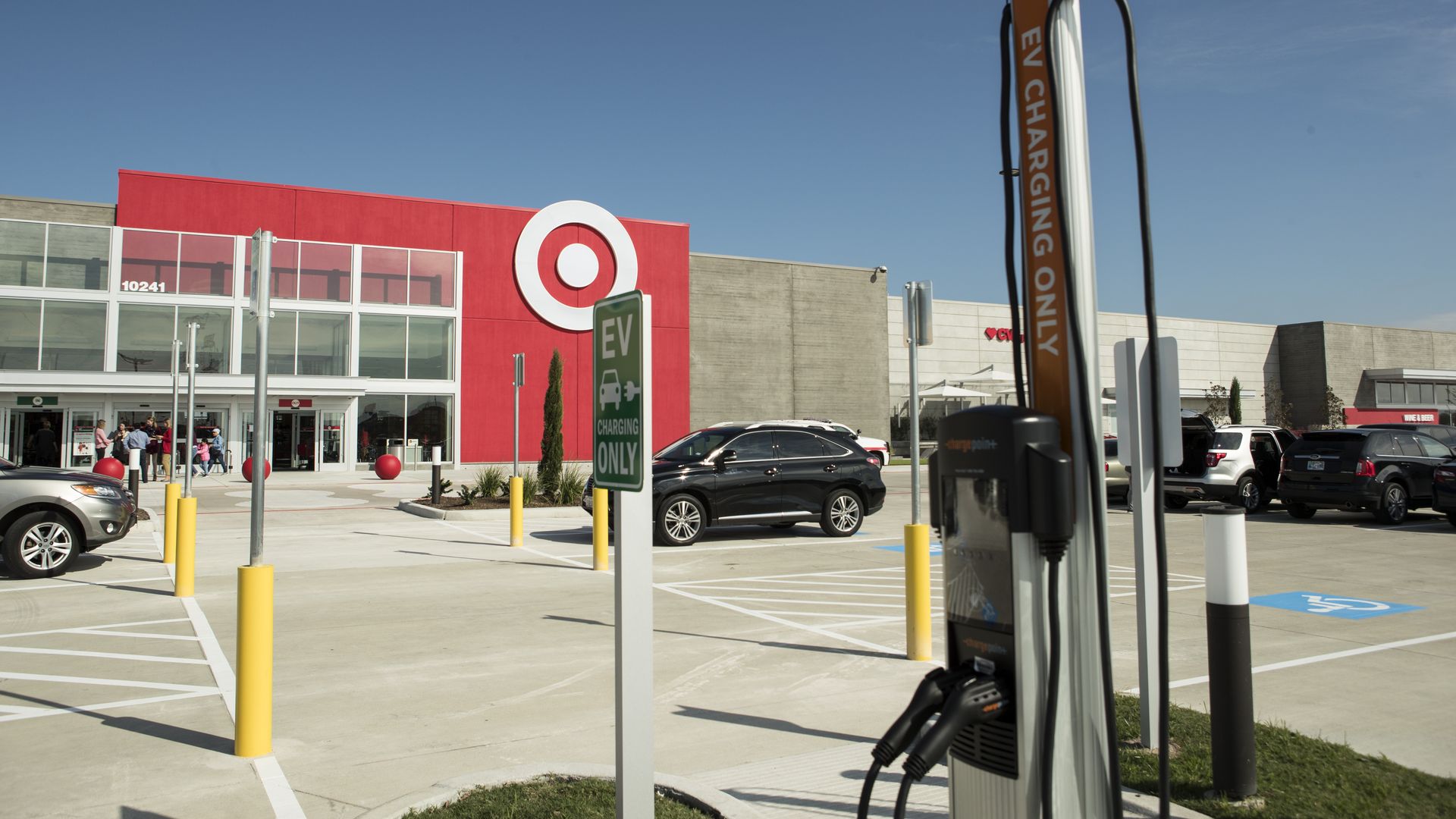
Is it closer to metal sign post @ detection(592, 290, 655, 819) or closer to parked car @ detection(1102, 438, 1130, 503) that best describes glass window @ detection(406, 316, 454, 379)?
parked car @ detection(1102, 438, 1130, 503)

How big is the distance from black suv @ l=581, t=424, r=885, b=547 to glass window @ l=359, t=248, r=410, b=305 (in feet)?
77.7

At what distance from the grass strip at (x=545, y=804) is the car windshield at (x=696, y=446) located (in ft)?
34.4

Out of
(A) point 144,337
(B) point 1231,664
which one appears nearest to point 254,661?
(B) point 1231,664

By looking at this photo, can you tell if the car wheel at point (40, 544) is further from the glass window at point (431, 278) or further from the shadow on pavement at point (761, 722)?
the glass window at point (431, 278)

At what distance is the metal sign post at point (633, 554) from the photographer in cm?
323

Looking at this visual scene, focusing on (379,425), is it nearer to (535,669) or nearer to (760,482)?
(760,482)

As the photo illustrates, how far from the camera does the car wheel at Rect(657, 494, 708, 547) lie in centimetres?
1406

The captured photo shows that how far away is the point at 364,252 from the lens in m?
35.7

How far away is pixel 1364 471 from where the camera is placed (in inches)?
642

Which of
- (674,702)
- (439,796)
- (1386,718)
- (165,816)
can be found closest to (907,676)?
(674,702)

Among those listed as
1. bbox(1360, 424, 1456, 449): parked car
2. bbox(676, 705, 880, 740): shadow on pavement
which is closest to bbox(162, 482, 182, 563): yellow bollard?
bbox(676, 705, 880, 740): shadow on pavement

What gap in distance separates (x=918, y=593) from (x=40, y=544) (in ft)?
33.0

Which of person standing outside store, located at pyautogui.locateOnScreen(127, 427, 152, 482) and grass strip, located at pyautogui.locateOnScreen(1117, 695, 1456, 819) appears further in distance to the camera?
person standing outside store, located at pyautogui.locateOnScreen(127, 427, 152, 482)

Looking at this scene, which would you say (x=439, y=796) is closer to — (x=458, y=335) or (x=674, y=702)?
(x=674, y=702)
